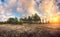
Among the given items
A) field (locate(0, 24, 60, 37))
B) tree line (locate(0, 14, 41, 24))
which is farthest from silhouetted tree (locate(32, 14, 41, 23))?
field (locate(0, 24, 60, 37))

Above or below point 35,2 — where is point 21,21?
below

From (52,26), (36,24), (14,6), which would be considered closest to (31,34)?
(36,24)

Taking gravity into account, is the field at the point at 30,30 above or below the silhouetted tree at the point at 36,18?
below

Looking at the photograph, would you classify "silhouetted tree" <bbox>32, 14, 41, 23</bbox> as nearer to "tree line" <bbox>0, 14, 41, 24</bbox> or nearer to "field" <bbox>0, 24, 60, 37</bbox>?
"tree line" <bbox>0, 14, 41, 24</bbox>

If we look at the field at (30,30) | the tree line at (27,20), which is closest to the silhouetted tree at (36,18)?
the tree line at (27,20)

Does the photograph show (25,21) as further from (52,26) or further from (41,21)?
(52,26)

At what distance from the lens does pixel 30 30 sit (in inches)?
123

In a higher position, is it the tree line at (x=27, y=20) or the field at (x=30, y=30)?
the tree line at (x=27, y=20)

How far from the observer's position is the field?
307 centimetres

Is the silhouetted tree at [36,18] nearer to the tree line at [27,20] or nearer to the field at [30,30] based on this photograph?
the tree line at [27,20]

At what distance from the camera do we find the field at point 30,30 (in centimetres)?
307

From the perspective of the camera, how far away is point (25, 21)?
→ 3170 millimetres

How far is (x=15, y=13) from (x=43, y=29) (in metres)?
0.67

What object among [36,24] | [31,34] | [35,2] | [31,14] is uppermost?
[35,2]
